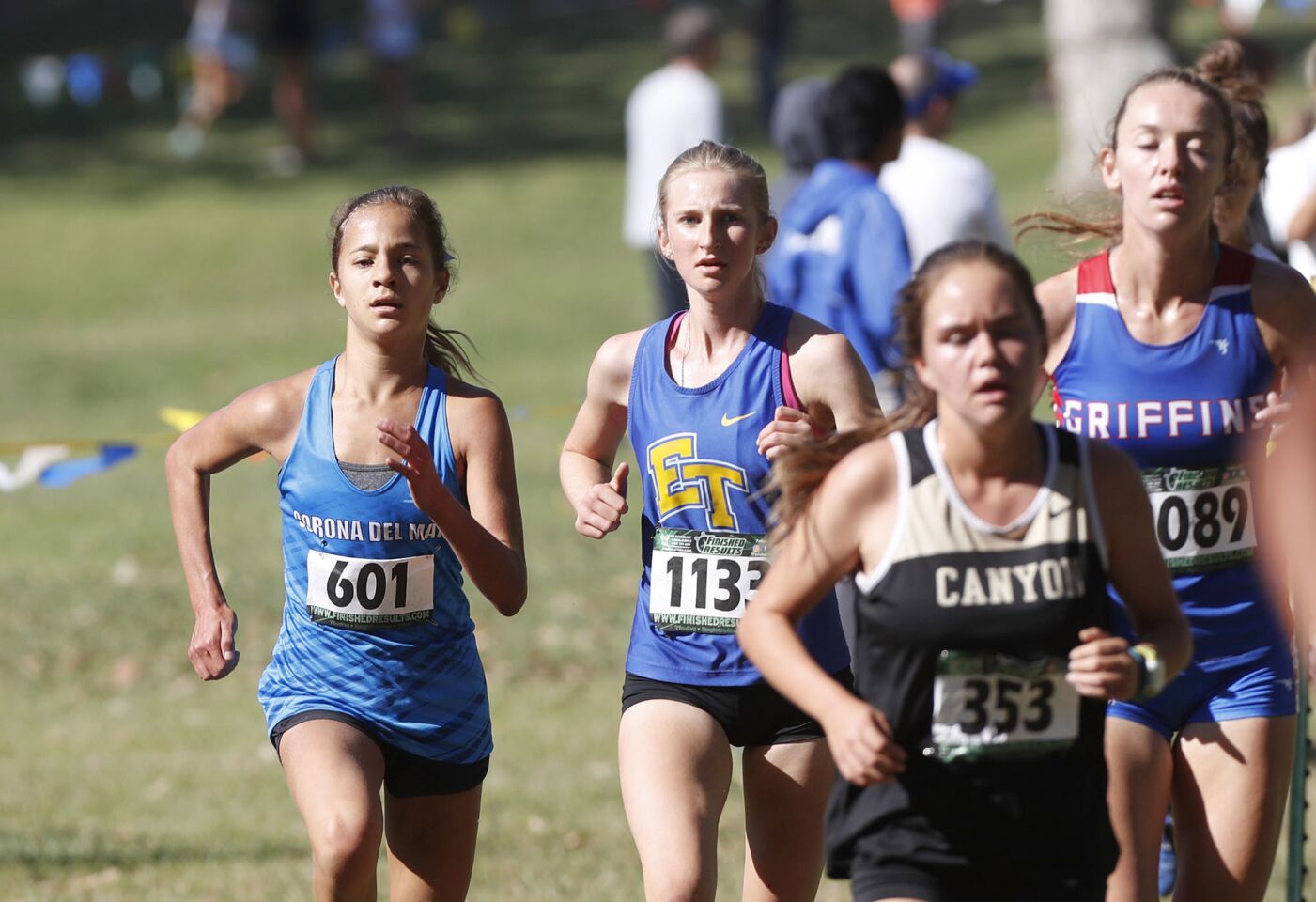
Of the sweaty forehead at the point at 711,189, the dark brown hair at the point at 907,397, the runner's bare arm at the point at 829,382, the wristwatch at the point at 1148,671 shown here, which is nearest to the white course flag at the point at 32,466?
the sweaty forehead at the point at 711,189

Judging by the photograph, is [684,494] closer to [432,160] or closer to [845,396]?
[845,396]

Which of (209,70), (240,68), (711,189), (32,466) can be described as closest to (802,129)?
(32,466)

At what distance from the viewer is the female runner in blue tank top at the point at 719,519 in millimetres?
4238

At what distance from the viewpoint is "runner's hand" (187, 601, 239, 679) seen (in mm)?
4324

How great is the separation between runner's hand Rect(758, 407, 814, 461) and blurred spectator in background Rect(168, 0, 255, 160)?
20096 millimetres

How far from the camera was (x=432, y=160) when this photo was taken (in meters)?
22.7

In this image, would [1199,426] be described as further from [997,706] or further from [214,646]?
[214,646]

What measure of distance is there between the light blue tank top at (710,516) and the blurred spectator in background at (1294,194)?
10.1 ft

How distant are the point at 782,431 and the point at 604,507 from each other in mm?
435

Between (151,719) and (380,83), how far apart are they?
17.9 m

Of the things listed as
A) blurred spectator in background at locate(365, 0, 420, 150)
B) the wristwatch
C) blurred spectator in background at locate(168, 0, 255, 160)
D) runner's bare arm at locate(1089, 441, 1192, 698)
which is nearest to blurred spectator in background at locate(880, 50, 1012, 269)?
runner's bare arm at locate(1089, 441, 1192, 698)

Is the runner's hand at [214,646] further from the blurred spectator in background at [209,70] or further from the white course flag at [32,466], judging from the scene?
the blurred spectator in background at [209,70]

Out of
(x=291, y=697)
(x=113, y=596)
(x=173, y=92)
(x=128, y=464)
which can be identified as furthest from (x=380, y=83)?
(x=291, y=697)

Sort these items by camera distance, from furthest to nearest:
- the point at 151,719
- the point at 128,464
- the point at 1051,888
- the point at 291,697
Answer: the point at 128,464 < the point at 151,719 < the point at 291,697 < the point at 1051,888
